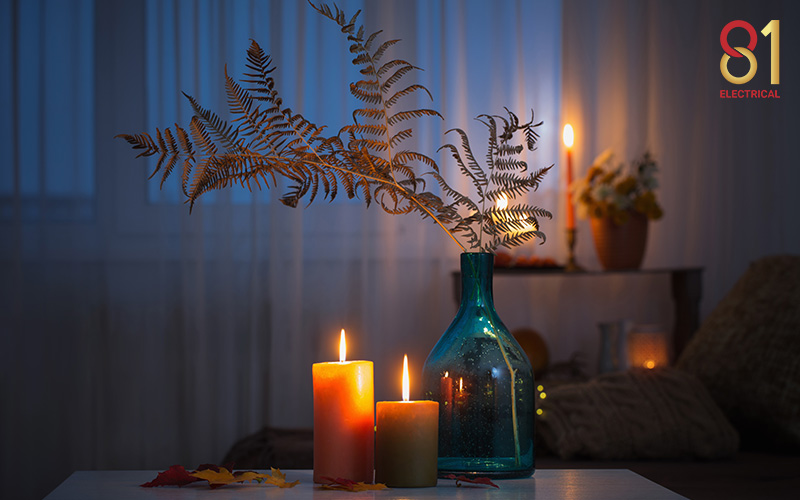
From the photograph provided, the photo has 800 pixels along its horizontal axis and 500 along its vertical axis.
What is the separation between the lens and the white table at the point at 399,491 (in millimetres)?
626

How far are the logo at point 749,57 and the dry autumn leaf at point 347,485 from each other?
92.5 inches

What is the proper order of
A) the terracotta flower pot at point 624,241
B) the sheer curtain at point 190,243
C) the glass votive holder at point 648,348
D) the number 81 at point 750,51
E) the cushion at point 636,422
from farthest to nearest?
1. the number 81 at point 750,51
2. the sheer curtain at point 190,243
3. the terracotta flower pot at point 624,241
4. the glass votive holder at point 648,348
5. the cushion at point 636,422

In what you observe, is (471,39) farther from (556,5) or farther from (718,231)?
(718,231)

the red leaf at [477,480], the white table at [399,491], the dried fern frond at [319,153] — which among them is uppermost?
the dried fern frond at [319,153]

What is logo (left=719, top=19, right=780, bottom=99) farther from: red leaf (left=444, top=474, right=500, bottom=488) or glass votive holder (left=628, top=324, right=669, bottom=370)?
red leaf (left=444, top=474, right=500, bottom=488)

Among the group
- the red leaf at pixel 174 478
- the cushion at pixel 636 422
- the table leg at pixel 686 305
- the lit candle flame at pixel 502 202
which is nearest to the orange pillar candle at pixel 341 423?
the red leaf at pixel 174 478

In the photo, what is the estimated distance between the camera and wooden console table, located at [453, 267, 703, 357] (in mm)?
2203

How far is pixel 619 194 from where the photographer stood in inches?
87.3

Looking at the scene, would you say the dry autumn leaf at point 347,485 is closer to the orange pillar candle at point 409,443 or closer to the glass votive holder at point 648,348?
the orange pillar candle at point 409,443

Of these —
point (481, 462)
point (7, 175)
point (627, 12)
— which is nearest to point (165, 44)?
point (7, 175)

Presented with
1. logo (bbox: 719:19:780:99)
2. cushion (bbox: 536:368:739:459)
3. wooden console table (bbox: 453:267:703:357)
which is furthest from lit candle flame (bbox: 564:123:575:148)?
cushion (bbox: 536:368:739:459)

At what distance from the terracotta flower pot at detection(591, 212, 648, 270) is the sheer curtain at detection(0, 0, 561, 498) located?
0.27 metres

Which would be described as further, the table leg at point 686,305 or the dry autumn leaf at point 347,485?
the table leg at point 686,305

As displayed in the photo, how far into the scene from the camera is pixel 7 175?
2424 mm
